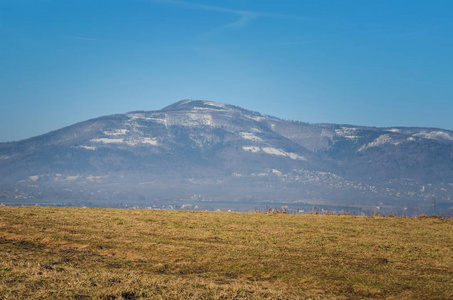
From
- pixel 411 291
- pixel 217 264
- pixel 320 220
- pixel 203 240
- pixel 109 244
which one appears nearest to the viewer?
pixel 411 291

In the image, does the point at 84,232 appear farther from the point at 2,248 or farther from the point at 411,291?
the point at 411,291

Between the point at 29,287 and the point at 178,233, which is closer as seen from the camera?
the point at 29,287

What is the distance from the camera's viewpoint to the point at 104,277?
1859cm

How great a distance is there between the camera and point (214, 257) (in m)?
24.8

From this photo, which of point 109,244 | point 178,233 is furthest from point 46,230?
point 178,233

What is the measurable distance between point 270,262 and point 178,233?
8.39m

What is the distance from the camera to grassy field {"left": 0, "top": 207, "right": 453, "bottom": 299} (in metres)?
18.1

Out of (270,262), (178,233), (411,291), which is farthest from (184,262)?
(411,291)

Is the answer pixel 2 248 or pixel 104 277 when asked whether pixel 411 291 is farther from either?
pixel 2 248

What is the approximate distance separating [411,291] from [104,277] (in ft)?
36.3

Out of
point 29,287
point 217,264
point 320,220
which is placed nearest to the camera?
point 29,287

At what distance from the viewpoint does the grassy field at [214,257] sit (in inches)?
711

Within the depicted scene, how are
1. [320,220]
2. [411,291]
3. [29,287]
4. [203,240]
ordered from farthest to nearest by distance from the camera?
[320,220], [203,240], [411,291], [29,287]

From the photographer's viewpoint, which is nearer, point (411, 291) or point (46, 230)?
point (411, 291)
